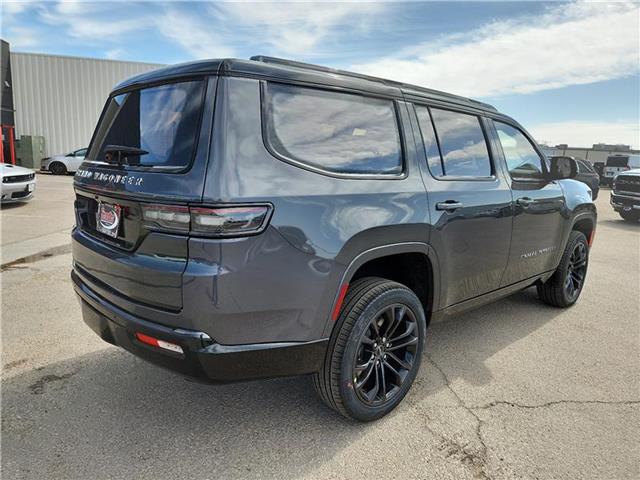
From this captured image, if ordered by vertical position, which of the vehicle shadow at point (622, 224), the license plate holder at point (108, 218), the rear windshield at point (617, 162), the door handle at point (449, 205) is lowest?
the vehicle shadow at point (622, 224)

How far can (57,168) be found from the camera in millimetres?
21312

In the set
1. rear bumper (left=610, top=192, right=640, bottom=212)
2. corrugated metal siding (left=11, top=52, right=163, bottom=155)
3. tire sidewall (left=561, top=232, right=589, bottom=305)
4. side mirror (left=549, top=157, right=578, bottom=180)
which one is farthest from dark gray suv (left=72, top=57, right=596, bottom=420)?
corrugated metal siding (left=11, top=52, right=163, bottom=155)

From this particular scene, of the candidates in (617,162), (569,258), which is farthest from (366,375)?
(617,162)

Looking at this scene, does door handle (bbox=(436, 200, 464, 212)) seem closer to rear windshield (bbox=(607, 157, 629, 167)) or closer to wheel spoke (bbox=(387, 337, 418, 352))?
wheel spoke (bbox=(387, 337, 418, 352))

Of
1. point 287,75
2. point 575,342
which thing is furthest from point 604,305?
point 287,75

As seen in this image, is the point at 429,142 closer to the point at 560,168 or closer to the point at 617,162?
the point at 560,168

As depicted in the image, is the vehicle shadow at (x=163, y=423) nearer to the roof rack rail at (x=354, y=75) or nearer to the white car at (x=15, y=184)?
the roof rack rail at (x=354, y=75)

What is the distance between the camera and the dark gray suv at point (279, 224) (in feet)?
6.68

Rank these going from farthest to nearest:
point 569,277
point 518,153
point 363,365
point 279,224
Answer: point 569,277, point 518,153, point 363,365, point 279,224

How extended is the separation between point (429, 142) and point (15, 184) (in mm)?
10791

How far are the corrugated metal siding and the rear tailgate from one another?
82.0 feet

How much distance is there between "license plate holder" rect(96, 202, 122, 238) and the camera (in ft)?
7.79

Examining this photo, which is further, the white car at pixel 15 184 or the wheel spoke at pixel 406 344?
the white car at pixel 15 184

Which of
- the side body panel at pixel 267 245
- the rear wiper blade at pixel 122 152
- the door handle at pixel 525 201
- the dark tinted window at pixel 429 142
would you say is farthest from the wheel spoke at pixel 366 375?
the door handle at pixel 525 201
